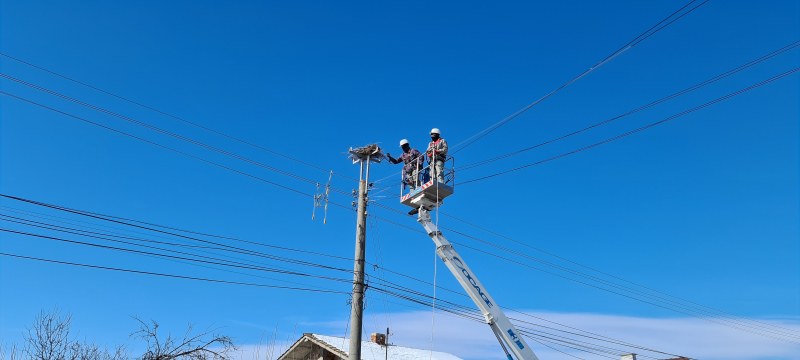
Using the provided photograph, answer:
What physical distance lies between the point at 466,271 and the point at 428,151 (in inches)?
130

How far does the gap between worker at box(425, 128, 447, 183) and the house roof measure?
38.0 ft

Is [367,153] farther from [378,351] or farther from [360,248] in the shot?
[378,351]

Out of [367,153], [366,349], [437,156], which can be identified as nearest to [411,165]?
[437,156]

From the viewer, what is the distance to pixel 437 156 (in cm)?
1620

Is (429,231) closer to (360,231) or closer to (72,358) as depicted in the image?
(360,231)

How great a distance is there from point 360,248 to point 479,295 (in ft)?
16.4

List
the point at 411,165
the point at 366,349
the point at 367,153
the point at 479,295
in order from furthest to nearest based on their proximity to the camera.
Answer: the point at 366,349 < the point at 367,153 < the point at 411,165 < the point at 479,295

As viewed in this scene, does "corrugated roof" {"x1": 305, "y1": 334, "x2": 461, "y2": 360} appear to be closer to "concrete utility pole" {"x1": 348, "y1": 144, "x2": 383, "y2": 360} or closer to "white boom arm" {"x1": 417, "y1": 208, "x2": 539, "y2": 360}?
"concrete utility pole" {"x1": 348, "y1": 144, "x2": 383, "y2": 360}

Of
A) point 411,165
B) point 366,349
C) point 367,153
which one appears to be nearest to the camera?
point 411,165

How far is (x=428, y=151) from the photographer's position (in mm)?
16500

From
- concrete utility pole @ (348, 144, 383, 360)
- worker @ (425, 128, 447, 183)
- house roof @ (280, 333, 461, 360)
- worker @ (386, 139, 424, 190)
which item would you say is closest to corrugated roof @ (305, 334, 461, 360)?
house roof @ (280, 333, 461, 360)

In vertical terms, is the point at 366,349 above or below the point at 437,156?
below

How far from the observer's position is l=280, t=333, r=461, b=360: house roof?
2588cm

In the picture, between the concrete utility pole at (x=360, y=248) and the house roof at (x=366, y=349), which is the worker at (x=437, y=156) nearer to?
the concrete utility pole at (x=360, y=248)
